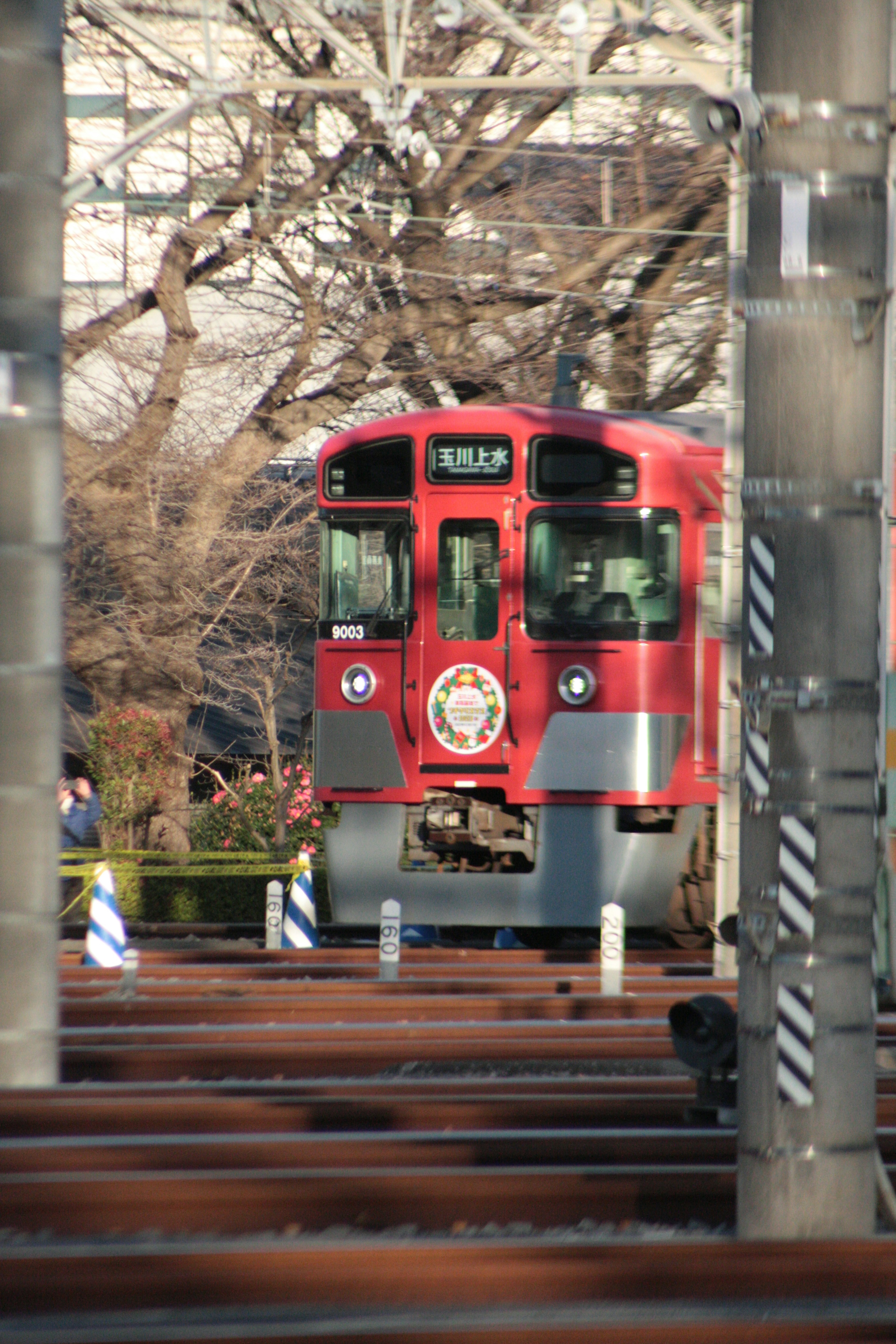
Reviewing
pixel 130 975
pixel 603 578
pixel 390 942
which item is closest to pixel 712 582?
pixel 603 578

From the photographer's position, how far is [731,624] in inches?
356

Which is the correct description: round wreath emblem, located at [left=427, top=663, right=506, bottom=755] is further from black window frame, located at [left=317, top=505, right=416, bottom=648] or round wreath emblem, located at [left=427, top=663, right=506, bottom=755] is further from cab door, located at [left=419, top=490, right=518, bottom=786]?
black window frame, located at [left=317, top=505, right=416, bottom=648]

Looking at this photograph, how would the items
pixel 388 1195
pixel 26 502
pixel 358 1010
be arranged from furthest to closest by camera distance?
pixel 358 1010 < pixel 26 502 < pixel 388 1195

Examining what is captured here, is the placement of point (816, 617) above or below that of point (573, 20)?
below

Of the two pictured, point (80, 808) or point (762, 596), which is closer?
point (762, 596)

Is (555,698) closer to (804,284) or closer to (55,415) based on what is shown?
(55,415)

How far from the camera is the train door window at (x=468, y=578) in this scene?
A: 1092 centimetres

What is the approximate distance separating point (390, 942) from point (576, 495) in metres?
3.53

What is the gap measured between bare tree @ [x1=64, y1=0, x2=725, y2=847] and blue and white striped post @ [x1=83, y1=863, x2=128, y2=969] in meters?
8.53

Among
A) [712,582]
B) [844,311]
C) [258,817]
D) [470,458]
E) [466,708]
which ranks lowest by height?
[258,817]

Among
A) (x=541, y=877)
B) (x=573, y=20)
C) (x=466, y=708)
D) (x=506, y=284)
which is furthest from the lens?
(x=506, y=284)

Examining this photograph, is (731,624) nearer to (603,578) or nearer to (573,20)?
(603,578)

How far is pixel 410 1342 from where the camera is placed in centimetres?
359

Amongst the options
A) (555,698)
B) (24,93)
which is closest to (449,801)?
(555,698)
